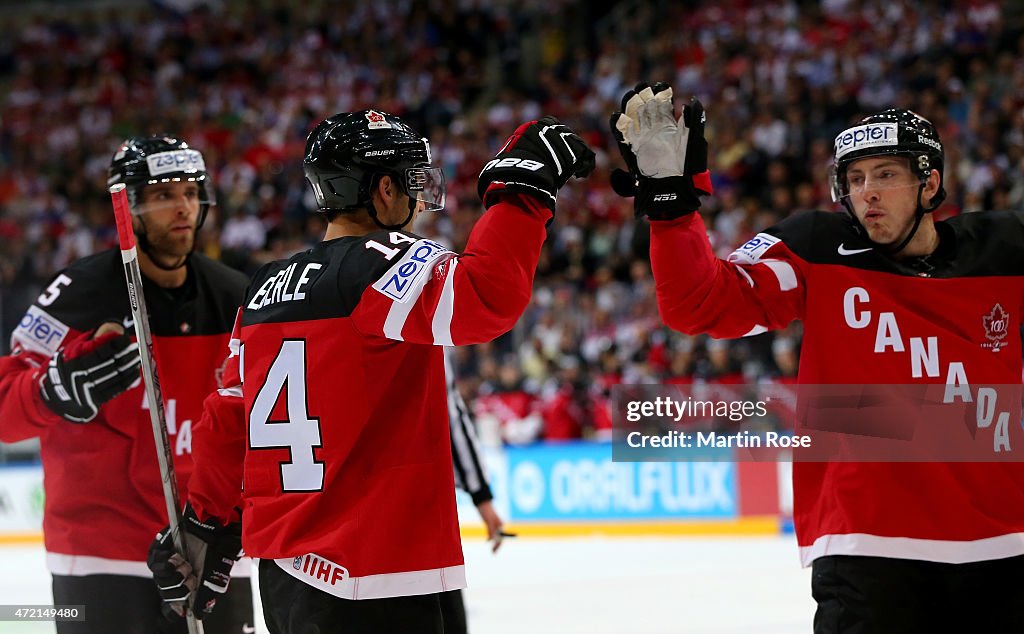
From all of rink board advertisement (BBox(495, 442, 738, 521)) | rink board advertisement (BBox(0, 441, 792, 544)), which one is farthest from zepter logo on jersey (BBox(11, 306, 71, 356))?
rink board advertisement (BBox(495, 442, 738, 521))

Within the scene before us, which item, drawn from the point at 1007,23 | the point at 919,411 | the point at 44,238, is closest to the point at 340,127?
the point at 919,411

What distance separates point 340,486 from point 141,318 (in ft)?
3.26

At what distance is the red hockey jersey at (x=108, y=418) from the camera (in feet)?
11.1

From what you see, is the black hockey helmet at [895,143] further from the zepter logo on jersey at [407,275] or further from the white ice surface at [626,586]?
the white ice surface at [626,586]

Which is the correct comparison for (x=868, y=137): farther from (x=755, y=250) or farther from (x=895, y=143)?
(x=755, y=250)

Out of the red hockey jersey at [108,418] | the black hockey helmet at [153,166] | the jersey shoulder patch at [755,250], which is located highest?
the black hockey helmet at [153,166]

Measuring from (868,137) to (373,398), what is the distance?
1437mm

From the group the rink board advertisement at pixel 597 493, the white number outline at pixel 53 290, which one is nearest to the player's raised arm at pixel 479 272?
the white number outline at pixel 53 290

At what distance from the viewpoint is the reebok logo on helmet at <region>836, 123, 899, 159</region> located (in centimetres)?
297

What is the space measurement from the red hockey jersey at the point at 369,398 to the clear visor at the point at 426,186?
175mm

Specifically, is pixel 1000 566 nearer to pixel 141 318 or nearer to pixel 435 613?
pixel 435 613

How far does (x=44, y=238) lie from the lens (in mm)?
15859

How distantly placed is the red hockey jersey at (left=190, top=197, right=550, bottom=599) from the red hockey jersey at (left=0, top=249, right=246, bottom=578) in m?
0.97

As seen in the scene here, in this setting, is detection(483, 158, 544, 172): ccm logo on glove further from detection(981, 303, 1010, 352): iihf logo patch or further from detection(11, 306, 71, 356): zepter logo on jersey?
detection(11, 306, 71, 356): zepter logo on jersey
